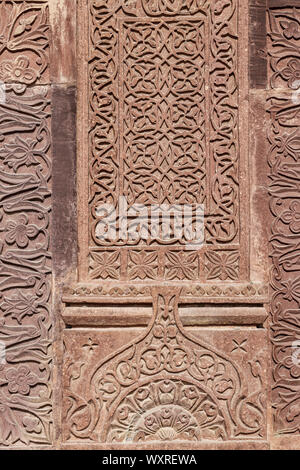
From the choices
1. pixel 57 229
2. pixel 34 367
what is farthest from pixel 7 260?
pixel 34 367

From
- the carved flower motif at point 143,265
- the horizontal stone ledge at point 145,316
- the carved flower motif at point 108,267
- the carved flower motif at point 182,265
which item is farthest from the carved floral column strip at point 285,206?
the carved flower motif at point 108,267

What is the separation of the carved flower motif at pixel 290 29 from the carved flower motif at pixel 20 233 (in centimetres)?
179

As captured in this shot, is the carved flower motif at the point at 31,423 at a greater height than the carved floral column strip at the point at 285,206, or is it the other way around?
the carved floral column strip at the point at 285,206

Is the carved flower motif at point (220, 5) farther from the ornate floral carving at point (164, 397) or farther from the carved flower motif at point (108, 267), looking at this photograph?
the ornate floral carving at point (164, 397)

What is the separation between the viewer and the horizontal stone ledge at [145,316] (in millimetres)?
2764

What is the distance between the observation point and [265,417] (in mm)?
2754

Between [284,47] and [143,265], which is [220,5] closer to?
[284,47]

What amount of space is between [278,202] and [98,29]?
1.40 metres

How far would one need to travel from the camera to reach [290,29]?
2883 millimetres

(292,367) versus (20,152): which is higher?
(20,152)

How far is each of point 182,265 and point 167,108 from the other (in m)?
0.88

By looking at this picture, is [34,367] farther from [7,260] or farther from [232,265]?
[232,265]

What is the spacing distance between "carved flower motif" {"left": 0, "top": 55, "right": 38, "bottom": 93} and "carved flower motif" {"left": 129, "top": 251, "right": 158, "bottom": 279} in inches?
44.2

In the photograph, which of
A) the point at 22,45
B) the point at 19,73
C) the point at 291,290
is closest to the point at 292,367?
the point at 291,290
